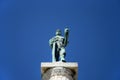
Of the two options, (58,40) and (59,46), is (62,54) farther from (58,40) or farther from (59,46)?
(58,40)

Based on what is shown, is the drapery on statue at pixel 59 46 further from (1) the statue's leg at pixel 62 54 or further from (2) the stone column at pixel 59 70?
(2) the stone column at pixel 59 70

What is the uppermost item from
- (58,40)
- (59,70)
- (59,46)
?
(58,40)

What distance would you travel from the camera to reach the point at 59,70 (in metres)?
15.8

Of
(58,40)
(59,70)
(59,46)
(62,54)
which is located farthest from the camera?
(58,40)

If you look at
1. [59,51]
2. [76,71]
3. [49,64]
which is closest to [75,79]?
[76,71]

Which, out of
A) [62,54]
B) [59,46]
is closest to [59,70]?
[62,54]

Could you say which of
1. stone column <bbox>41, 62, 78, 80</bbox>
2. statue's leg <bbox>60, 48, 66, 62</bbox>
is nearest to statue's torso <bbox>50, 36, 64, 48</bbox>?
statue's leg <bbox>60, 48, 66, 62</bbox>

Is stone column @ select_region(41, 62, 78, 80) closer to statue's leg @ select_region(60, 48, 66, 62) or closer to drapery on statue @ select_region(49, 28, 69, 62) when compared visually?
statue's leg @ select_region(60, 48, 66, 62)

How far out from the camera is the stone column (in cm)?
1559

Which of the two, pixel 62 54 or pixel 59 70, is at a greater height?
pixel 62 54

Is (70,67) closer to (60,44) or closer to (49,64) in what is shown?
(49,64)

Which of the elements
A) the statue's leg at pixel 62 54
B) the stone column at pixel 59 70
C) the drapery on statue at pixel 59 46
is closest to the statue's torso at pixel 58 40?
the drapery on statue at pixel 59 46

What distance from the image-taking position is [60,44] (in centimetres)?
1873

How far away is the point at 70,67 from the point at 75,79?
26.2 inches
